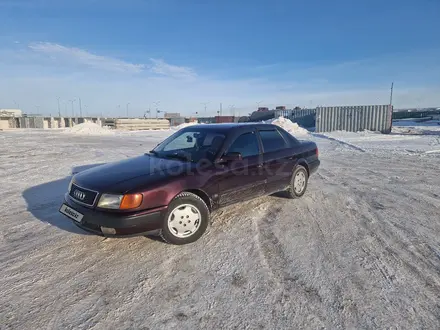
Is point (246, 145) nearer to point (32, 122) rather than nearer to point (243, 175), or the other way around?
point (243, 175)

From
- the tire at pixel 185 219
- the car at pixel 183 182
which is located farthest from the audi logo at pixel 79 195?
the tire at pixel 185 219

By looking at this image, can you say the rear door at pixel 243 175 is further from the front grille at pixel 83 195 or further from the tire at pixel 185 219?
the front grille at pixel 83 195

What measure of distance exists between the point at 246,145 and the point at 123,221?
7.21 feet

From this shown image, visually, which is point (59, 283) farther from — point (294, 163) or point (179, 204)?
point (294, 163)

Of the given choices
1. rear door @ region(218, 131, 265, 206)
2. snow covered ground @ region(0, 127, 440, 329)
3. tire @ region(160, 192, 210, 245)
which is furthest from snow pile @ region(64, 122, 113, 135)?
tire @ region(160, 192, 210, 245)

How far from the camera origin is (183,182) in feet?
10.8

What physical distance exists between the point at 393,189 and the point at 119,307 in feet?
18.5

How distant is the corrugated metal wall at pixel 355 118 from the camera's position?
884 inches

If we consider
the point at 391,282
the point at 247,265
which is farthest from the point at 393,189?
the point at 247,265

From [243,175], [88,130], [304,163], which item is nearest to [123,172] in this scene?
[243,175]

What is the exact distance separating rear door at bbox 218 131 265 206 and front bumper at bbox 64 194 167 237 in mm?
1024

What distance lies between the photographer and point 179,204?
129 inches

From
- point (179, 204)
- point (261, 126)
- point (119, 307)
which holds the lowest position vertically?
point (119, 307)

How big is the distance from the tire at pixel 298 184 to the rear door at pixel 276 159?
14cm
